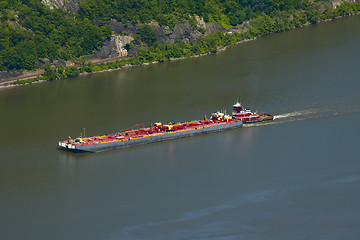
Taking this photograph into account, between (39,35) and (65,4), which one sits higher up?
(65,4)

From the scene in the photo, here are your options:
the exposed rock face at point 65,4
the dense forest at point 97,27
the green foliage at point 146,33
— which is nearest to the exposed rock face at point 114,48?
the dense forest at point 97,27

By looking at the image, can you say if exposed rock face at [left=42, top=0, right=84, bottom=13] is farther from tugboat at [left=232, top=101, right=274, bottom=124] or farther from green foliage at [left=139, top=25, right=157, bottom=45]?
tugboat at [left=232, top=101, right=274, bottom=124]

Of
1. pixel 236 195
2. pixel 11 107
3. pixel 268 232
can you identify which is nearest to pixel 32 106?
pixel 11 107

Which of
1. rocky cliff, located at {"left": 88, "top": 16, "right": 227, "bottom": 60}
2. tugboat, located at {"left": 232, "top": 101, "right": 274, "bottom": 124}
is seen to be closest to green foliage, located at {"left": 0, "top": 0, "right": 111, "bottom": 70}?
rocky cliff, located at {"left": 88, "top": 16, "right": 227, "bottom": 60}

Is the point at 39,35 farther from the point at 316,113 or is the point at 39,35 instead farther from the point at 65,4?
the point at 316,113

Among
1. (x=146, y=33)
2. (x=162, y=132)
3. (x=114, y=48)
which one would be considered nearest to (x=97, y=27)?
(x=114, y=48)

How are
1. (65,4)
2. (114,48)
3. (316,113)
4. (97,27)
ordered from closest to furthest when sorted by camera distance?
(316,113) < (114,48) < (97,27) < (65,4)

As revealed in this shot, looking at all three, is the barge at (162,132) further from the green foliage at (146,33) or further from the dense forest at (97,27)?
the green foliage at (146,33)
